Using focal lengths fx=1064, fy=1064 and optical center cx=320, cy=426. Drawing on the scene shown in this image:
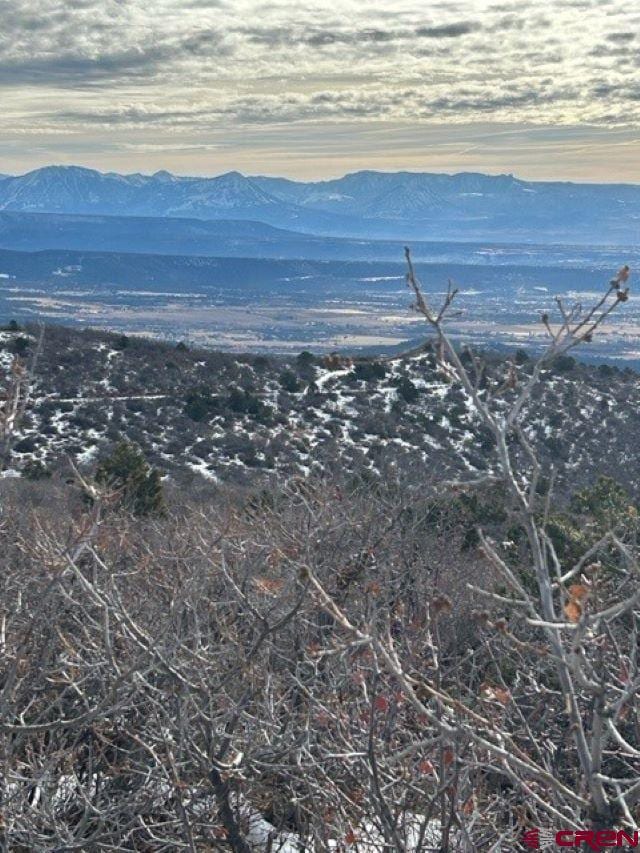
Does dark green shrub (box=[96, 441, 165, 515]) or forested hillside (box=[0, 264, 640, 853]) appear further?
dark green shrub (box=[96, 441, 165, 515])

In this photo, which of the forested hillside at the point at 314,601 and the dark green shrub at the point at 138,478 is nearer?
the forested hillside at the point at 314,601

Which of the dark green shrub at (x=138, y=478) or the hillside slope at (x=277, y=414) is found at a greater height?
the dark green shrub at (x=138, y=478)

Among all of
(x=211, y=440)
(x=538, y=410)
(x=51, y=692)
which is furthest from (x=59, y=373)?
(x=51, y=692)

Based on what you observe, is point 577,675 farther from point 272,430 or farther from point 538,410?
point 538,410

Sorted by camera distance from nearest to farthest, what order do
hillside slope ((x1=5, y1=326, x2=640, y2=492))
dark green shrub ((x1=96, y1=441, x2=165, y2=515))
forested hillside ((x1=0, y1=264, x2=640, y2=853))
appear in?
1. forested hillside ((x1=0, y1=264, x2=640, y2=853))
2. dark green shrub ((x1=96, y1=441, x2=165, y2=515))
3. hillside slope ((x1=5, y1=326, x2=640, y2=492))

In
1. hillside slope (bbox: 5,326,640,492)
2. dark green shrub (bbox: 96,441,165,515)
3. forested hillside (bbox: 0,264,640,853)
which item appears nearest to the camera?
forested hillside (bbox: 0,264,640,853)

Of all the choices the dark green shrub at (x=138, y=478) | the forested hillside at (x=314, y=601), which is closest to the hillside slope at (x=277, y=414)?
the forested hillside at (x=314, y=601)

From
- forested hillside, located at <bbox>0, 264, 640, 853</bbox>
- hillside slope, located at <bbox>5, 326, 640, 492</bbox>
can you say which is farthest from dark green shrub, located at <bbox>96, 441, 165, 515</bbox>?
hillside slope, located at <bbox>5, 326, 640, 492</bbox>

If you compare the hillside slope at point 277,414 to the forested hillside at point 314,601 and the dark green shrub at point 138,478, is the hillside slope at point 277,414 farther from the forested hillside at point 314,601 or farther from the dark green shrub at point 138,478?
the dark green shrub at point 138,478

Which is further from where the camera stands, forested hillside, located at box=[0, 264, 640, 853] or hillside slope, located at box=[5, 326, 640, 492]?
hillside slope, located at box=[5, 326, 640, 492]

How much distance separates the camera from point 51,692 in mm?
8703

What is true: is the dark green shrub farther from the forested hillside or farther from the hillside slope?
the hillside slope

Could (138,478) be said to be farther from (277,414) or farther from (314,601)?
(277,414)

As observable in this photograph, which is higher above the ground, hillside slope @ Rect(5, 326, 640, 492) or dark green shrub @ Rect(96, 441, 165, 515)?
dark green shrub @ Rect(96, 441, 165, 515)
